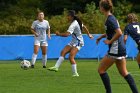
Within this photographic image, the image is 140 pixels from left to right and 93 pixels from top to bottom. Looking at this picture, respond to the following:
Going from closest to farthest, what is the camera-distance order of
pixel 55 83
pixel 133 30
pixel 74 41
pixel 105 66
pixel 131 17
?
pixel 105 66, pixel 55 83, pixel 131 17, pixel 133 30, pixel 74 41

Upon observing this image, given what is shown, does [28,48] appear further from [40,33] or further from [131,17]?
[131,17]

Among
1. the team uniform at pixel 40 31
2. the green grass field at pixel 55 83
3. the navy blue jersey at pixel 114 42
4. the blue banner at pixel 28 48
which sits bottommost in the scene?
the blue banner at pixel 28 48

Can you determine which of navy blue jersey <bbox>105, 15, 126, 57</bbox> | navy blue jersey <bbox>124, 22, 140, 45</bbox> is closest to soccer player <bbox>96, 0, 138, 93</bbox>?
navy blue jersey <bbox>105, 15, 126, 57</bbox>

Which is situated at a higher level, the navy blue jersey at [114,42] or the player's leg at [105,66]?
the navy blue jersey at [114,42]

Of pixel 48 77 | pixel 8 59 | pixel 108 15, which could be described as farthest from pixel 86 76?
pixel 8 59

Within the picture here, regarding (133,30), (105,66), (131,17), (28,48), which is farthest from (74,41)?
(28,48)

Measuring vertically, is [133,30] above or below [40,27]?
above

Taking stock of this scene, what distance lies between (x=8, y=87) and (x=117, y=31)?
3.56m

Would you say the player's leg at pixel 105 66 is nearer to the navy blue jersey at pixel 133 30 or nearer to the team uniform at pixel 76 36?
the navy blue jersey at pixel 133 30

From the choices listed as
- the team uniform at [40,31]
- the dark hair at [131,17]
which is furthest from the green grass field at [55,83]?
the team uniform at [40,31]

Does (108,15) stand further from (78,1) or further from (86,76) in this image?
(78,1)

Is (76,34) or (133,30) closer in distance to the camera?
(133,30)

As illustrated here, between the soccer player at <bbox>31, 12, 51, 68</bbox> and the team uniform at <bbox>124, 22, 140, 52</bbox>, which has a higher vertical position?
the team uniform at <bbox>124, 22, 140, 52</bbox>

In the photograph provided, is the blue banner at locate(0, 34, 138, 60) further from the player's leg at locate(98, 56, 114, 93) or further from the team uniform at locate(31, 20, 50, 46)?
the player's leg at locate(98, 56, 114, 93)
